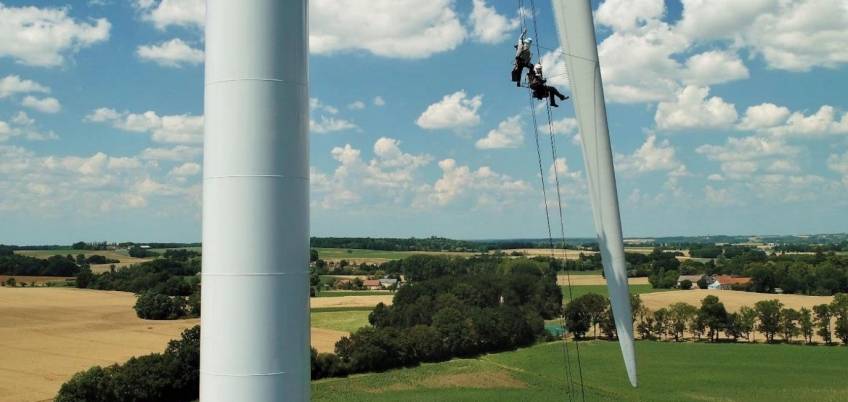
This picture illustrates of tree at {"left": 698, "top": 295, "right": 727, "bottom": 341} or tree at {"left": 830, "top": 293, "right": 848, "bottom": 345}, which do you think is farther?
tree at {"left": 698, "top": 295, "right": 727, "bottom": 341}

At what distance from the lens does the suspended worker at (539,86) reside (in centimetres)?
1280

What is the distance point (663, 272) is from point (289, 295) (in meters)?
151

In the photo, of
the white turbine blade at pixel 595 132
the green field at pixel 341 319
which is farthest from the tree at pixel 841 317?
the white turbine blade at pixel 595 132

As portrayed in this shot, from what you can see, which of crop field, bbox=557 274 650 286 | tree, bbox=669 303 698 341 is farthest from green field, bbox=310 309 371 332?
crop field, bbox=557 274 650 286

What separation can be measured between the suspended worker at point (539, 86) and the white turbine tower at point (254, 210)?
14.0 feet

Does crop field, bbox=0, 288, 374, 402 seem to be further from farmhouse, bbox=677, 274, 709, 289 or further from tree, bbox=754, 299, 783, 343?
farmhouse, bbox=677, 274, 709, 289

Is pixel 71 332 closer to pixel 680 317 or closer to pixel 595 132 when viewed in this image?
pixel 680 317

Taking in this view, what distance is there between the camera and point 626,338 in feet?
42.8

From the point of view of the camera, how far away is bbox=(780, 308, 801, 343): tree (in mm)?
92250

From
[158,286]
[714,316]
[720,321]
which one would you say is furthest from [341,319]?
[720,321]

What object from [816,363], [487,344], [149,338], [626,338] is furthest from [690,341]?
[626,338]

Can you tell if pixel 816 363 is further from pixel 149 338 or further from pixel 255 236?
pixel 255 236

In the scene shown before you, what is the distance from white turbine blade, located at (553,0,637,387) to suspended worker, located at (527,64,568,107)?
432 mm

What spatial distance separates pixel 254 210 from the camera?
433 inches
